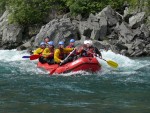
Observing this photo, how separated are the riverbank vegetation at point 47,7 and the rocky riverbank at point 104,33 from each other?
0.89m

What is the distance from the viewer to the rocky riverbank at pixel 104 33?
72.0 ft

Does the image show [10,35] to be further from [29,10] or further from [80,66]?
[80,66]

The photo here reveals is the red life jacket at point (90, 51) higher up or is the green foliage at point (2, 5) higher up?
the green foliage at point (2, 5)

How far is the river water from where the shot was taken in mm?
8430

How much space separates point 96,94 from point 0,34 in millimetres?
19334

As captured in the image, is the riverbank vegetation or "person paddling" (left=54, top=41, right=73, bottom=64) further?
the riverbank vegetation

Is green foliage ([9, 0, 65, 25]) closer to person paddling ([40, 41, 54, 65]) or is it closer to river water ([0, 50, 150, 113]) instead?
person paddling ([40, 41, 54, 65])

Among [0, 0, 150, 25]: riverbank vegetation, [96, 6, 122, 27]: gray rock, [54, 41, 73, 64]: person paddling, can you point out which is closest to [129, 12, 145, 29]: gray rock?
[96, 6, 122, 27]: gray rock

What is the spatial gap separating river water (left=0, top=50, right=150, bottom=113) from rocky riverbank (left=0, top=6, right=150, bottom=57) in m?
6.96

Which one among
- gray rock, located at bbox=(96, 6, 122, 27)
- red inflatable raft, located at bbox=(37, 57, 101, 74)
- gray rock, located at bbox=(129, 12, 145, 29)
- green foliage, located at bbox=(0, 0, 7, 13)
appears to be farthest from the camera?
green foliage, located at bbox=(0, 0, 7, 13)

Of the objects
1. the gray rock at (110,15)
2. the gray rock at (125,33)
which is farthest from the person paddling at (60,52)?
the gray rock at (110,15)

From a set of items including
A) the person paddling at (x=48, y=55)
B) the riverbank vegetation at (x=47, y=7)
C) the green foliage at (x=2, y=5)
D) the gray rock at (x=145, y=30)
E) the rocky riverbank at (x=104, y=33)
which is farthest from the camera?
the green foliage at (x=2, y=5)

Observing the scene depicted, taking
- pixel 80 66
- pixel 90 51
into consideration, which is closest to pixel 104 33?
pixel 90 51

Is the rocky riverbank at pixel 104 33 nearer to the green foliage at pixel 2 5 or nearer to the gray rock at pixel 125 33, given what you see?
the gray rock at pixel 125 33
